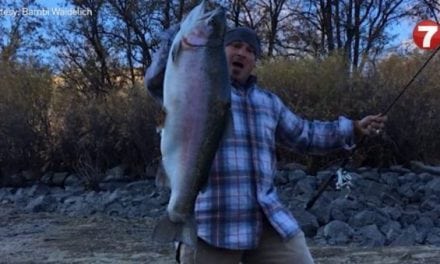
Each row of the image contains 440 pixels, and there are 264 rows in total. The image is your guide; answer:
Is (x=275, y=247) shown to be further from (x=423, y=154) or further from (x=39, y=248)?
(x=423, y=154)

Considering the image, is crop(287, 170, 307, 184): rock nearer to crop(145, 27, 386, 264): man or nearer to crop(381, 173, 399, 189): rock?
crop(381, 173, 399, 189): rock

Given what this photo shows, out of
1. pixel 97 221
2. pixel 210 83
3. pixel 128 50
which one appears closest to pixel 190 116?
pixel 210 83

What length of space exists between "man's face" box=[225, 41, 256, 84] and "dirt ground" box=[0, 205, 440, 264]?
15.4 feet

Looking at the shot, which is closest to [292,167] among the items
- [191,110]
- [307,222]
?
[307,222]

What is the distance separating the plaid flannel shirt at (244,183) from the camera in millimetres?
3369

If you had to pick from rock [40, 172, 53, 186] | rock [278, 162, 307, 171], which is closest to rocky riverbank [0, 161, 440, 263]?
rock [278, 162, 307, 171]

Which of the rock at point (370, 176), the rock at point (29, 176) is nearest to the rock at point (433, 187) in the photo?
the rock at point (370, 176)

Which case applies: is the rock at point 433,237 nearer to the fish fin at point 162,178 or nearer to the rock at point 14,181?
the fish fin at point 162,178

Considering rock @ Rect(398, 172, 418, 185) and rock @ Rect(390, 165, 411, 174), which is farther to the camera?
rock @ Rect(390, 165, 411, 174)

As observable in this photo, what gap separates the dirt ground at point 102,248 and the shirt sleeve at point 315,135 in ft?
13.9

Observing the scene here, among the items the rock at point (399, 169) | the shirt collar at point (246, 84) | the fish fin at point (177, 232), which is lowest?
the fish fin at point (177, 232)

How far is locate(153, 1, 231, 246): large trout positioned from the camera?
298cm

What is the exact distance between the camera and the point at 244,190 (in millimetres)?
3416

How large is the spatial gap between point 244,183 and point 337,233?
21.8 feet
